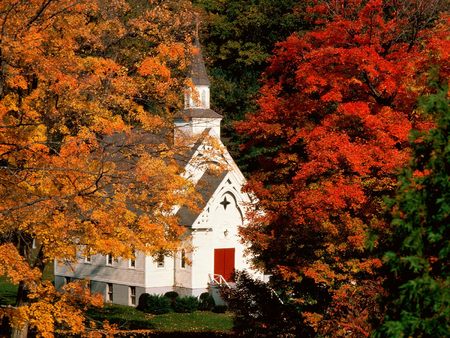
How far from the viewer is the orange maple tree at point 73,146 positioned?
62.9 feet

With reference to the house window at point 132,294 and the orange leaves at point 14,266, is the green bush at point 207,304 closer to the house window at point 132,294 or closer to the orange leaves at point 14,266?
the house window at point 132,294

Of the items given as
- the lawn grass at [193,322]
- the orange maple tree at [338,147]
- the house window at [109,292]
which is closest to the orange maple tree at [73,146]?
the orange maple tree at [338,147]

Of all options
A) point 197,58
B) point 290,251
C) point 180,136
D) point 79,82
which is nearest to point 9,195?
point 79,82

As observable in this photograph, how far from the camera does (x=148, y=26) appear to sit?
25.0 m

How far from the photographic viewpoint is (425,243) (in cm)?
1030

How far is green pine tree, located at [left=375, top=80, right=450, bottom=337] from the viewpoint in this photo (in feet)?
32.5

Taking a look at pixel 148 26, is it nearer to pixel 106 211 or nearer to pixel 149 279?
pixel 106 211

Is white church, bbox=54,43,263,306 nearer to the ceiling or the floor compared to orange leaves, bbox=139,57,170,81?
nearer to the floor

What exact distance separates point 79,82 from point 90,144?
160cm

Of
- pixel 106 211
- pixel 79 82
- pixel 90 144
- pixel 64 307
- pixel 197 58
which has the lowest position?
pixel 64 307

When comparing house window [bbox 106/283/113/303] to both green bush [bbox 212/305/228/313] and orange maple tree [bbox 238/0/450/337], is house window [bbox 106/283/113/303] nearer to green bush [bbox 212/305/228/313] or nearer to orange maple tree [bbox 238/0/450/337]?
green bush [bbox 212/305/228/313]

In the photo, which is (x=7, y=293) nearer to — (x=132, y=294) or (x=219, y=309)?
(x=132, y=294)

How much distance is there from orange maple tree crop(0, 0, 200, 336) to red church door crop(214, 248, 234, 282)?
22.2 m

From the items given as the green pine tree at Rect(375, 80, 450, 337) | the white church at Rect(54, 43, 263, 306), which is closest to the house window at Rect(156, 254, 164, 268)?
the white church at Rect(54, 43, 263, 306)
